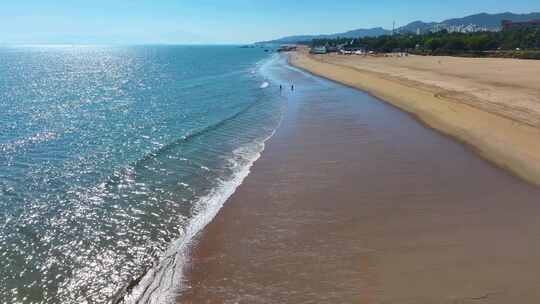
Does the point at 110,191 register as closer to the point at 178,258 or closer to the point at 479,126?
the point at 178,258

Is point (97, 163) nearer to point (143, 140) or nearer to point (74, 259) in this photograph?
point (143, 140)

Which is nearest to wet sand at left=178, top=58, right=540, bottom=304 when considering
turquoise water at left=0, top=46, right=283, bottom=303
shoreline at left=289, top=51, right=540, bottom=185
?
shoreline at left=289, top=51, right=540, bottom=185

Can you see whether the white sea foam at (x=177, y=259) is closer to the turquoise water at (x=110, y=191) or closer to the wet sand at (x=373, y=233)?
the turquoise water at (x=110, y=191)

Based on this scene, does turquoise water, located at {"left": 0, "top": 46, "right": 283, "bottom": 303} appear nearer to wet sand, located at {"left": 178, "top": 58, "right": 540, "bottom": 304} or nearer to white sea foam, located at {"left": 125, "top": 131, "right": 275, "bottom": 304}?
white sea foam, located at {"left": 125, "top": 131, "right": 275, "bottom": 304}

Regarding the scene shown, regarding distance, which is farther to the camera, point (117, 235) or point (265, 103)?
point (265, 103)

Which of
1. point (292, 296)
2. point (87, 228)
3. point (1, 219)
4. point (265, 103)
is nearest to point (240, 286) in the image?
point (292, 296)

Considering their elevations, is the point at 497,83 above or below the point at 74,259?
above
